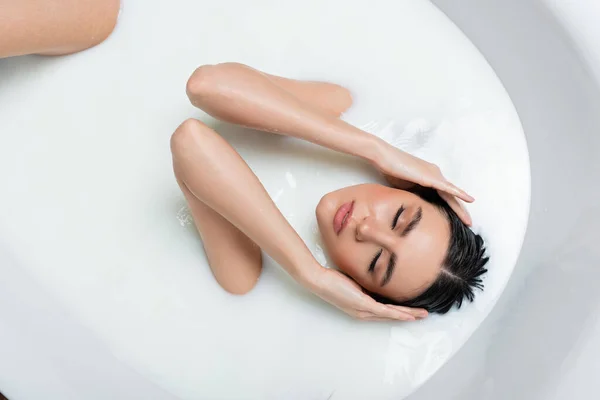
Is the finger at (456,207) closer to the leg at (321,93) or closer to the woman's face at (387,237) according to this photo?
the woman's face at (387,237)

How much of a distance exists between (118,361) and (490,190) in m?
0.66

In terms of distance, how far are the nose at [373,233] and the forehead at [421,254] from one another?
0.6 inches

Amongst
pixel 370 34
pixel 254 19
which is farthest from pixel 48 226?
pixel 370 34

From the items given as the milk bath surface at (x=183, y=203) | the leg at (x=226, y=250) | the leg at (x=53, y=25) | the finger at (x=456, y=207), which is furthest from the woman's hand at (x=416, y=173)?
the leg at (x=53, y=25)

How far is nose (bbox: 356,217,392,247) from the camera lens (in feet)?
2.51

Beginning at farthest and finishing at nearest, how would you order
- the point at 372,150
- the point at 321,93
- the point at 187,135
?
the point at 321,93
the point at 372,150
the point at 187,135

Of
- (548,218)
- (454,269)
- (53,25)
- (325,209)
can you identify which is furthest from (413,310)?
(53,25)

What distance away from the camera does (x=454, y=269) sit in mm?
801

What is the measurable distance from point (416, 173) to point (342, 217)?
0.42ft

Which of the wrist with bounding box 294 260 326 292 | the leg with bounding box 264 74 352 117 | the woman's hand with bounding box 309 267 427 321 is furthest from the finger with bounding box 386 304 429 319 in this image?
the leg with bounding box 264 74 352 117

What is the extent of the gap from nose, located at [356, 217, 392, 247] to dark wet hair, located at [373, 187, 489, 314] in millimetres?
88

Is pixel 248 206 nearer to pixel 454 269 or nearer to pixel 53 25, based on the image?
pixel 454 269

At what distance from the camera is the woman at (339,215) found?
75cm

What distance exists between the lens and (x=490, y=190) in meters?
0.97
